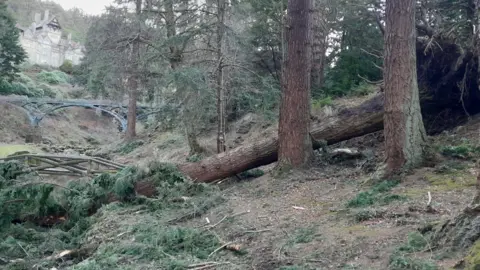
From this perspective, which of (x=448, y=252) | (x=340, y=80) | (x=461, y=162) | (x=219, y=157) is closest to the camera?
(x=448, y=252)

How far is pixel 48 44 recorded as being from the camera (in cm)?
6334

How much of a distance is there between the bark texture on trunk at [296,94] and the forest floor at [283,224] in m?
0.45

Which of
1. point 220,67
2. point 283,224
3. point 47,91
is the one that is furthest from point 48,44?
point 283,224

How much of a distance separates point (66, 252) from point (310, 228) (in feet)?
11.8

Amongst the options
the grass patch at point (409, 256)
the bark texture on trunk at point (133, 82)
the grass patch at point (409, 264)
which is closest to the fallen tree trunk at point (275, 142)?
the grass patch at point (409, 256)

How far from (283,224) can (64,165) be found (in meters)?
6.17

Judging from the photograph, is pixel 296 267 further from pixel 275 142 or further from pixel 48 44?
pixel 48 44

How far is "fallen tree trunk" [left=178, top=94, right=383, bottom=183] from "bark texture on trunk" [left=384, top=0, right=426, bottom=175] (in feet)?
6.07

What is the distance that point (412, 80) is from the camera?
773cm

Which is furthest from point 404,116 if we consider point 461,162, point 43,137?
point 43,137

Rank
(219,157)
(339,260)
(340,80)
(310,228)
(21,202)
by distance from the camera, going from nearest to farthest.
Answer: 1. (339,260)
2. (310,228)
3. (21,202)
4. (219,157)
5. (340,80)

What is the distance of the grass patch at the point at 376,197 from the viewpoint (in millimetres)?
6508

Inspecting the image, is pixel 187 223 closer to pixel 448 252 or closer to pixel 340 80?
pixel 448 252

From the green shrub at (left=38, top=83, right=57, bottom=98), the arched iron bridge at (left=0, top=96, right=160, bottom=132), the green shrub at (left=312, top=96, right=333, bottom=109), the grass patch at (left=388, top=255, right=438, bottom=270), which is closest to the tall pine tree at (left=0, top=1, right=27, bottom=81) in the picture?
the arched iron bridge at (left=0, top=96, right=160, bottom=132)
